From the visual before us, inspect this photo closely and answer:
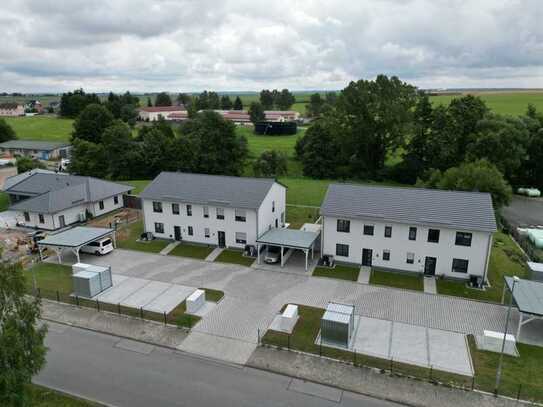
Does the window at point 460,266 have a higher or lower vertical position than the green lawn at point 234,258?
higher

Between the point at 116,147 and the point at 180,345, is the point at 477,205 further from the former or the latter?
the point at 116,147

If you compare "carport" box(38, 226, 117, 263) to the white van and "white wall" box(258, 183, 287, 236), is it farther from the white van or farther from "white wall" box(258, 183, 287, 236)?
"white wall" box(258, 183, 287, 236)

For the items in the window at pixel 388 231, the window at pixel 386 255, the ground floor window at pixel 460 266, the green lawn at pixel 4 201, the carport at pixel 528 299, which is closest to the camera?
the carport at pixel 528 299

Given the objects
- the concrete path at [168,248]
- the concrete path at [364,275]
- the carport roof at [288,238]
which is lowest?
the concrete path at [364,275]

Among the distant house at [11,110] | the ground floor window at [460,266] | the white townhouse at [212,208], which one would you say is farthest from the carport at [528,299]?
the distant house at [11,110]

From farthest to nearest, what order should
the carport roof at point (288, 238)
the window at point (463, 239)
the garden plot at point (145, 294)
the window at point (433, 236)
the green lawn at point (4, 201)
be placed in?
the green lawn at point (4, 201)
the carport roof at point (288, 238)
the window at point (433, 236)
the window at point (463, 239)
the garden plot at point (145, 294)

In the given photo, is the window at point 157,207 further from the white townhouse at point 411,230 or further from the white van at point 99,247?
the white townhouse at point 411,230

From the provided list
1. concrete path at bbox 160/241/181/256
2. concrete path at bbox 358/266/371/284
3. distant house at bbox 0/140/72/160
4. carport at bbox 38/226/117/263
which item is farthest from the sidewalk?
distant house at bbox 0/140/72/160
